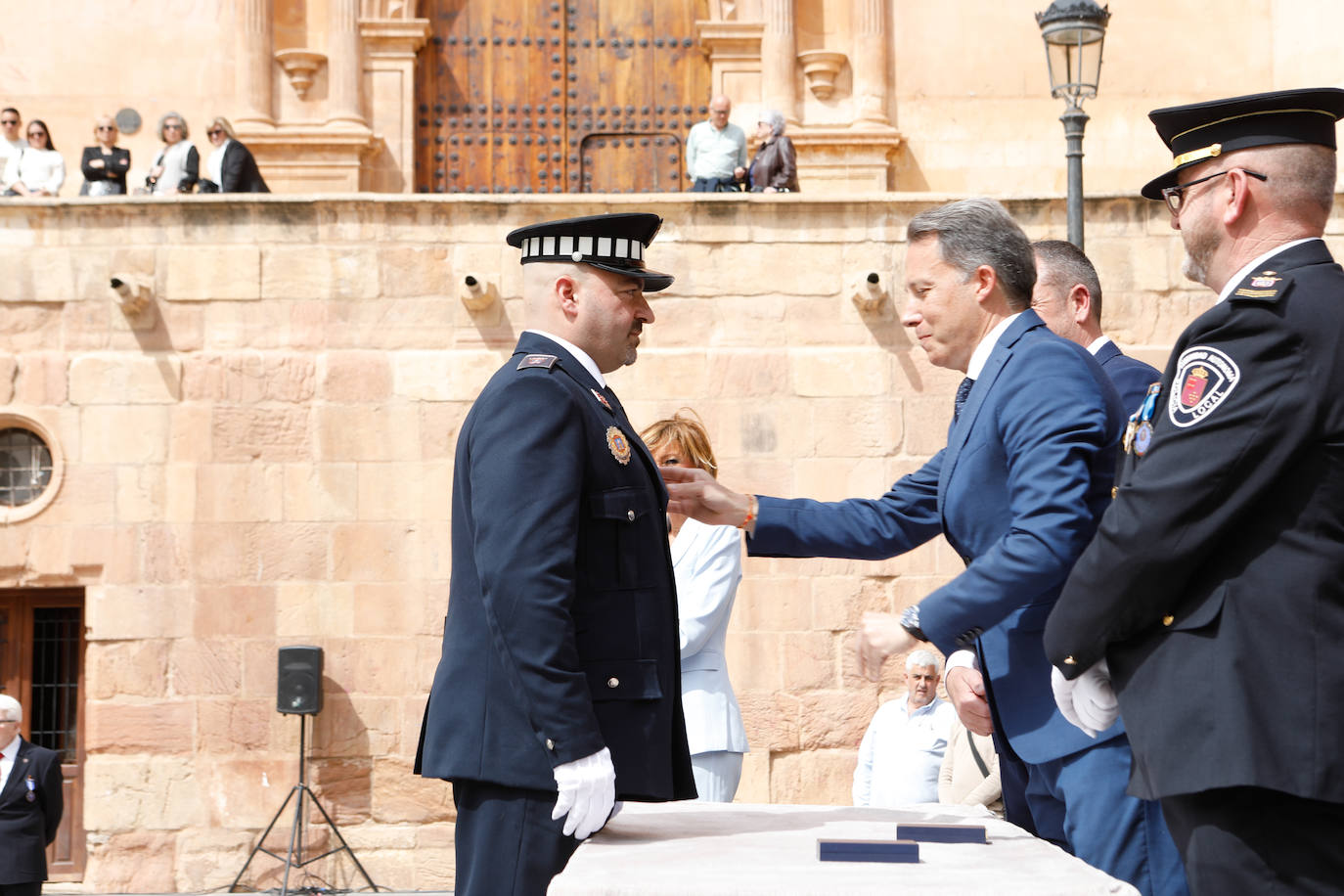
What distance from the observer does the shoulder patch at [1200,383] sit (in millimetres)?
2451

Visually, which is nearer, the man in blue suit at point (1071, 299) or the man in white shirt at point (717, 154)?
the man in blue suit at point (1071, 299)

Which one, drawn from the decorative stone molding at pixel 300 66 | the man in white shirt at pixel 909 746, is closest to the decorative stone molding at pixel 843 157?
the decorative stone molding at pixel 300 66

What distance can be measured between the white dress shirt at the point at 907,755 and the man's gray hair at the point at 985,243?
3.97 meters

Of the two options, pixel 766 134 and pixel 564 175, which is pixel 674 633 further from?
pixel 564 175

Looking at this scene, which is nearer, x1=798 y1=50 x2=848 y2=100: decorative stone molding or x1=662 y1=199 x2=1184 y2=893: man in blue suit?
x1=662 y1=199 x2=1184 y2=893: man in blue suit

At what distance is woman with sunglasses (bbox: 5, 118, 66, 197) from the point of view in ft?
44.9

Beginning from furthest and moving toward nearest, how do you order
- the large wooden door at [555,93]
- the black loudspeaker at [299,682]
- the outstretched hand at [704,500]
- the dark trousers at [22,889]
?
the large wooden door at [555,93] < the black loudspeaker at [299,682] < the dark trousers at [22,889] < the outstretched hand at [704,500]

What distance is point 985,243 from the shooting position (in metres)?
3.52

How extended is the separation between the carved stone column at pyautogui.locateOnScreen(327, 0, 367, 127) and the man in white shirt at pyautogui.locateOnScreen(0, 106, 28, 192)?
2.94 meters

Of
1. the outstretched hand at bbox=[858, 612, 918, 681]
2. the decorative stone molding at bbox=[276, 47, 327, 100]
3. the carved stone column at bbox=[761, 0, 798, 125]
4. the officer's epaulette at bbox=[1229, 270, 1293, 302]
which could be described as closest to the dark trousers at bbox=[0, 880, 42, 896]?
the outstretched hand at bbox=[858, 612, 918, 681]

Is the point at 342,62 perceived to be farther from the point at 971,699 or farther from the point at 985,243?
the point at 971,699

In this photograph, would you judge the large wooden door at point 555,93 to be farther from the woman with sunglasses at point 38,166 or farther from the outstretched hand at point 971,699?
the outstretched hand at point 971,699

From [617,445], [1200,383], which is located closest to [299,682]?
[617,445]

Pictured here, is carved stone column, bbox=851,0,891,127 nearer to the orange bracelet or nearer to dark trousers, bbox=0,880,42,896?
dark trousers, bbox=0,880,42,896
